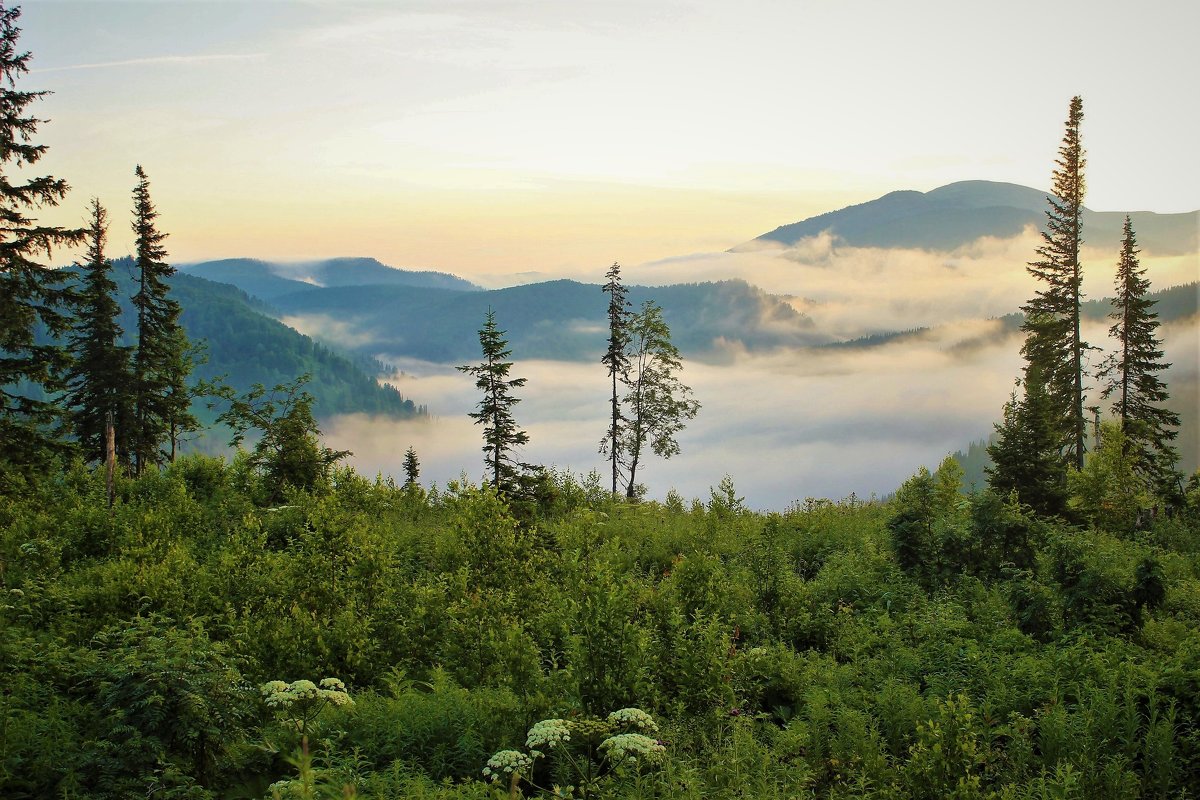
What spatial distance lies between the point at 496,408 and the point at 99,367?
21.1 m

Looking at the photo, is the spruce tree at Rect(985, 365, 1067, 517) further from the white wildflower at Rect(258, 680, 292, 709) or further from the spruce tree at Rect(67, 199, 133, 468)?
the spruce tree at Rect(67, 199, 133, 468)

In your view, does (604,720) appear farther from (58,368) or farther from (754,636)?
(58,368)

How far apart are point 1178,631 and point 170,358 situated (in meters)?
40.0

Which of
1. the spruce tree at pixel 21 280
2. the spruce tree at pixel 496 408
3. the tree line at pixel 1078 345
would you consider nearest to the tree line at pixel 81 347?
the spruce tree at pixel 21 280

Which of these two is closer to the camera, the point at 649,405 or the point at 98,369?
the point at 98,369

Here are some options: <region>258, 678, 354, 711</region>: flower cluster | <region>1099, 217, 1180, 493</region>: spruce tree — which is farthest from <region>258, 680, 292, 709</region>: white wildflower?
<region>1099, 217, 1180, 493</region>: spruce tree

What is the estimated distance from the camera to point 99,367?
35.1m

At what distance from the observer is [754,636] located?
541 inches

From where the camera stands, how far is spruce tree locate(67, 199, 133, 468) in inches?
1356

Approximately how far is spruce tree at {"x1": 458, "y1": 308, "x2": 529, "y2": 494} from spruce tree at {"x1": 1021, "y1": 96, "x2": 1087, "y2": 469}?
23.2 metres

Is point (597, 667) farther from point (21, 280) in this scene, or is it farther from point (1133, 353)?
point (1133, 353)

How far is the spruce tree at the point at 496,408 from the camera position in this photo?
2564cm

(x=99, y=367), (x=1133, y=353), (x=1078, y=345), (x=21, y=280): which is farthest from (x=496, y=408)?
(x=1133, y=353)

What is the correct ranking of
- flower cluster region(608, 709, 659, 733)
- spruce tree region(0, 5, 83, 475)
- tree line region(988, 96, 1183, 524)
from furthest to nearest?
tree line region(988, 96, 1183, 524) → spruce tree region(0, 5, 83, 475) → flower cluster region(608, 709, 659, 733)
